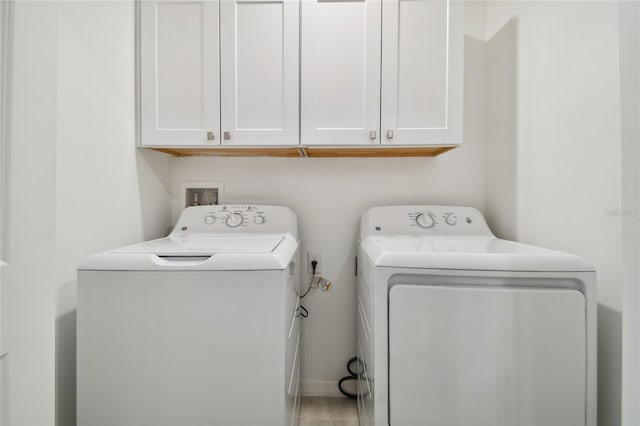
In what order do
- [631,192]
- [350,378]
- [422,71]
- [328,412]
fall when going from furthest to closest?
[350,378] → [328,412] → [422,71] → [631,192]

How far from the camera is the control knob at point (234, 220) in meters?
1.66

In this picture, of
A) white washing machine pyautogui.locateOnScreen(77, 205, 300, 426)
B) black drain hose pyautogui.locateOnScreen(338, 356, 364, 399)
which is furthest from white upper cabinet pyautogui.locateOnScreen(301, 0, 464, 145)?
black drain hose pyautogui.locateOnScreen(338, 356, 364, 399)

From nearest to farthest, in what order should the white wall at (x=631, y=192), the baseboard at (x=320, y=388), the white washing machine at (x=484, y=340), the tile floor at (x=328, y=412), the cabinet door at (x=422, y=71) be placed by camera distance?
1. the white wall at (x=631, y=192)
2. the white washing machine at (x=484, y=340)
3. the cabinet door at (x=422, y=71)
4. the tile floor at (x=328, y=412)
5. the baseboard at (x=320, y=388)

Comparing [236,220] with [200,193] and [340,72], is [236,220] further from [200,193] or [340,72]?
[340,72]

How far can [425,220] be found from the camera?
5.43 ft

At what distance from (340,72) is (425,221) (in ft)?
2.91

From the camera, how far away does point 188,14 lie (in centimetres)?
146

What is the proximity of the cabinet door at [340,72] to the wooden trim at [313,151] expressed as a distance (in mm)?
110

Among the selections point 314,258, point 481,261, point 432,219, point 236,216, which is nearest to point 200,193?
point 236,216

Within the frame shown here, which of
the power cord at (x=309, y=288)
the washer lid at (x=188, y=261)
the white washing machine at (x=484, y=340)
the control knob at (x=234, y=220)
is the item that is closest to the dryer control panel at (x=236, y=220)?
the control knob at (x=234, y=220)

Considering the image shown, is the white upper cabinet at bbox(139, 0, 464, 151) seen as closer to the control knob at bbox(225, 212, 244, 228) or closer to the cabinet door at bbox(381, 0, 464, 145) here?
the cabinet door at bbox(381, 0, 464, 145)

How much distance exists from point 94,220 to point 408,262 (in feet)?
3.99

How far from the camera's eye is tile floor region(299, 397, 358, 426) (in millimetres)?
1564

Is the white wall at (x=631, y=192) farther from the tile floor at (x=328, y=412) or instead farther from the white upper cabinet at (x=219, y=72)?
the tile floor at (x=328, y=412)
